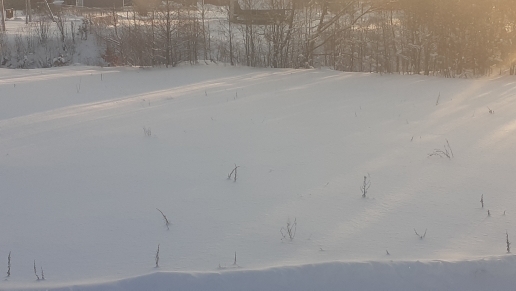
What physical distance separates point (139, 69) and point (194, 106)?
14.9 ft

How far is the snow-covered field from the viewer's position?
333cm

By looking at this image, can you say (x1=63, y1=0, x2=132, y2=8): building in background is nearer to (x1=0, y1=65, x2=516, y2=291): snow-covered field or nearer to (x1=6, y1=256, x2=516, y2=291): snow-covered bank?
(x1=0, y1=65, x2=516, y2=291): snow-covered field

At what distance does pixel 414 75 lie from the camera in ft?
37.8

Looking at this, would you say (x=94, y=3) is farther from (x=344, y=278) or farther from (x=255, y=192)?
(x=344, y=278)

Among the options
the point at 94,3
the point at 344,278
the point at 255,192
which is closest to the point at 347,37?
the point at 255,192

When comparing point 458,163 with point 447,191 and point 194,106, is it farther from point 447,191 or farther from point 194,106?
point 194,106

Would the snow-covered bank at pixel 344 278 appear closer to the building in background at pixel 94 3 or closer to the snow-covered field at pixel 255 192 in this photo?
the snow-covered field at pixel 255 192

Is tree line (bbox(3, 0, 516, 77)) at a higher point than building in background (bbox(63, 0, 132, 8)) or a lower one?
lower

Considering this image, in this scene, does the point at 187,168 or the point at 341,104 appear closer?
the point at 187,168

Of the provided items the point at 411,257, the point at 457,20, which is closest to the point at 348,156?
the point at 411,257

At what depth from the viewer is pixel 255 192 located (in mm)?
4711

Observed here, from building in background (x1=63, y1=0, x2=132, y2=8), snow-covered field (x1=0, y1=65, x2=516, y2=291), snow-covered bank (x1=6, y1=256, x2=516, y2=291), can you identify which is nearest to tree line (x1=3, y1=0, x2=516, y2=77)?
snow-covered field (x1=0, y1=65, x2=516, y2=291)

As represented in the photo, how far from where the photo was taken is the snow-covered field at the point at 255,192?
10.9 feet

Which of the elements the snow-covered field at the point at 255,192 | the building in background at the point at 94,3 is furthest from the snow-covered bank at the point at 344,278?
the building in background at the point at 94,3
